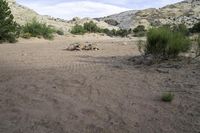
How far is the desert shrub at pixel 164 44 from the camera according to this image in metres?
12.7

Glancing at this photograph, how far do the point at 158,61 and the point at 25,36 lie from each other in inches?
724

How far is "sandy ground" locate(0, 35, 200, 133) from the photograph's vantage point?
6992 mm

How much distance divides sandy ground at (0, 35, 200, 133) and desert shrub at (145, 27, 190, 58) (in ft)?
3.96

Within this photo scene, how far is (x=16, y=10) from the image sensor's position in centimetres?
6250

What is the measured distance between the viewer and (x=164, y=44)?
12.8m

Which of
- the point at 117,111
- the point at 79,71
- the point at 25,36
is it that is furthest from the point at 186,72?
the point at 25,36

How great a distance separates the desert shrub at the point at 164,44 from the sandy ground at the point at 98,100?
3.96 ft

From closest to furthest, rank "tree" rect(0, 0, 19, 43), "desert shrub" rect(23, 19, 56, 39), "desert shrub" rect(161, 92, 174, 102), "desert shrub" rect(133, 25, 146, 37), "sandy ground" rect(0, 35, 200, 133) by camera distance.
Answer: "sandy ground" rect(0, 35, 200, 133) → "desert shrub" rect(161, 92, 174, 102) → "tree" rect(0, 0, 19, 43) → "desert shrub" rect(23, 19, 56, 39) → "desert shrub" rect(133, 25, 146, 37)

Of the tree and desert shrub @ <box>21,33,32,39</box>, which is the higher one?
the tree

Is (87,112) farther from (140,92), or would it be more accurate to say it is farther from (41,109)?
(140,92)

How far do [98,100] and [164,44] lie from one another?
17.0 feet

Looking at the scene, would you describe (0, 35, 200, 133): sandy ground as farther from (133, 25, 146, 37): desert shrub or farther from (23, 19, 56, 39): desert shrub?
(133, 25, 146, 37): desert shrub

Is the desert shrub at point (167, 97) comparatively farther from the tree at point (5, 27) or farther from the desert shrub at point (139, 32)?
the desert shrub at point (139, 32)

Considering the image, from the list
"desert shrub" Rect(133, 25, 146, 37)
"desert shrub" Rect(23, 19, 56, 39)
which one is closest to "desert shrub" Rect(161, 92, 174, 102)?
"desert shrub" Rect(23, 19, 56, 39)
